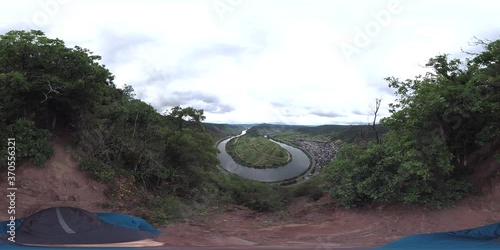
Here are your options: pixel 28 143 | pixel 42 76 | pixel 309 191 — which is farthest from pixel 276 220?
pixel 42 76

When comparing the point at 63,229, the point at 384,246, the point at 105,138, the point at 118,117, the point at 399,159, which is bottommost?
the point at 384,246

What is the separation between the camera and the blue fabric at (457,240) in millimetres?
7801

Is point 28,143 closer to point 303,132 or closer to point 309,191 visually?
point 309,191

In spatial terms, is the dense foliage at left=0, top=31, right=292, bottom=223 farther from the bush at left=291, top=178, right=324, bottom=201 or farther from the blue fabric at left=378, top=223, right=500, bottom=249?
the blue fabric at left=378, top=223, right=500, bottom=249

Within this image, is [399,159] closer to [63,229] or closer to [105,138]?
[63,229]

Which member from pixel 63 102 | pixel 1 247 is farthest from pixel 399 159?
pixel 63 102

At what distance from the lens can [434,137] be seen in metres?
10.8

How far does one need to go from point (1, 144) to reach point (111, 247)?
25.3ft

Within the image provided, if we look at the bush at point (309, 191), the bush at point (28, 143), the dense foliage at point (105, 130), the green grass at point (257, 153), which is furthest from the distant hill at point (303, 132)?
the bush at point (28, 143)

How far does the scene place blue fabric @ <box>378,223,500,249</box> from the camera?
7.80 meters

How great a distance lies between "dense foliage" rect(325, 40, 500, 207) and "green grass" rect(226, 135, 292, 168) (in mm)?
21251

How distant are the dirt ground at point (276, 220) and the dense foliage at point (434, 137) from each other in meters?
0.56

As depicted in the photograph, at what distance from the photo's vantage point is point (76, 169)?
12.8 metres

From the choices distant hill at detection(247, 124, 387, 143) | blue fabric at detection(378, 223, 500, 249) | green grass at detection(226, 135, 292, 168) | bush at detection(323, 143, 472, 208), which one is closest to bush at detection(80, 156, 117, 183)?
bush at detection(323, 143, 472, 208)
